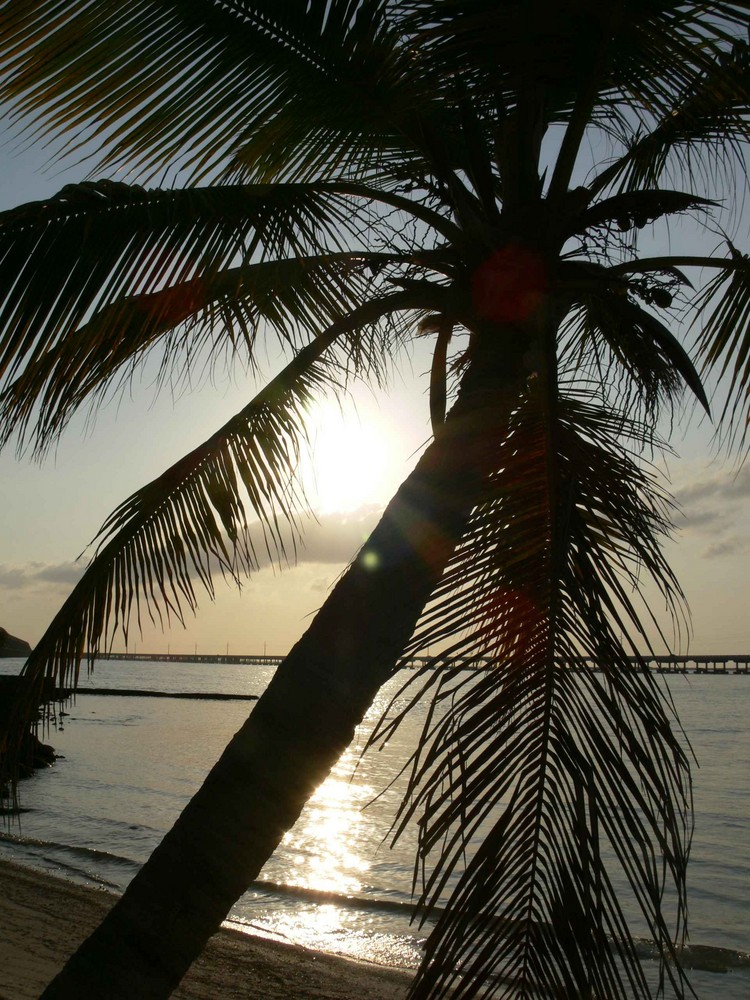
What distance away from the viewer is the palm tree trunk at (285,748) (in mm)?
2719

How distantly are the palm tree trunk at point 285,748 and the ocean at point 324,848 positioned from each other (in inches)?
10.3

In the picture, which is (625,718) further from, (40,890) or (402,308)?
(40,890)

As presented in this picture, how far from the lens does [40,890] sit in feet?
40.2

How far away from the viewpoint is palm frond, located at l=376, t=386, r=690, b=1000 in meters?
2.21

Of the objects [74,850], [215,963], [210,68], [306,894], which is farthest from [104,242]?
[74,850]

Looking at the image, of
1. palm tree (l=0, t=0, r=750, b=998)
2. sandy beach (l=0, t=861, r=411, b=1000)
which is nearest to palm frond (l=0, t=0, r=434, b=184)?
palm tree (l=0, t=0, r=750, b=998)

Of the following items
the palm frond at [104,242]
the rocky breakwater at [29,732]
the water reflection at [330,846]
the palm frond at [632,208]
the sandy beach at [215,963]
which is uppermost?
the palm frond at [632,208]

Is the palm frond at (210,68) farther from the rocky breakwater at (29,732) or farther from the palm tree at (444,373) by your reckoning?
the rocky breakwater at (29,732)

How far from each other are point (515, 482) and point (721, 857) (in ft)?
60.4

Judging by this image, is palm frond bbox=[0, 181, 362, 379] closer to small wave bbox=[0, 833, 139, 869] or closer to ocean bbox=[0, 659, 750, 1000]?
ocean bbox=[0, 659, 750, 1000]

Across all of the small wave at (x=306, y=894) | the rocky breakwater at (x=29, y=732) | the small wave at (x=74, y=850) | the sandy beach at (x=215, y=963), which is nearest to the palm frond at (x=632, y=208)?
the rocky breakwater at (x=29, y=732)

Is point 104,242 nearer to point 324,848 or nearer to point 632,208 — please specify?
point 632,208

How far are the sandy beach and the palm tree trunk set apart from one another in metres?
5.81

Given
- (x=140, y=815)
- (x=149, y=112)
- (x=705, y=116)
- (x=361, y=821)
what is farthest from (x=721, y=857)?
(x=149, y=112)
